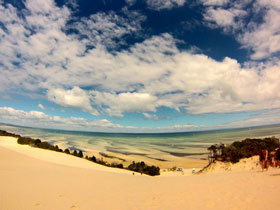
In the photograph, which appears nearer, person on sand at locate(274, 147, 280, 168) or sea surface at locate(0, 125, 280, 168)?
person on sand at locate(274, 147, 280, 168)

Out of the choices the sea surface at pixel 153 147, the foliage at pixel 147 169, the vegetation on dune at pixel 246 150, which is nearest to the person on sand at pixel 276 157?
the vegetation on dune at pixel 246 150

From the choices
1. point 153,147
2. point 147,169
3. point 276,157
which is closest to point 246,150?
point 276,157

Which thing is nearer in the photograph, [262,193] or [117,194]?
[262,193]

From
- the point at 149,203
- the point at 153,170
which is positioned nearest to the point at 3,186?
the point at 149,203

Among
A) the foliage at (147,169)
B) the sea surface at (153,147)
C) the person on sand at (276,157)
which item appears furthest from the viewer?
the sea surface at (153,147)

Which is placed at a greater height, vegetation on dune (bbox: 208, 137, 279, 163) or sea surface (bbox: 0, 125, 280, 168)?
vegetation on dune (bbox: 208, 137, 279, 163)

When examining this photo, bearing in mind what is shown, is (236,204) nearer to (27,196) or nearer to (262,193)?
(262,193)

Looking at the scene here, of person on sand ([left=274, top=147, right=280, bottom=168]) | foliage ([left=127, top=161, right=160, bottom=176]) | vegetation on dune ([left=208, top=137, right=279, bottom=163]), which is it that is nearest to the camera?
person on sand ([left=274, top=147, right=280, bottom=168])

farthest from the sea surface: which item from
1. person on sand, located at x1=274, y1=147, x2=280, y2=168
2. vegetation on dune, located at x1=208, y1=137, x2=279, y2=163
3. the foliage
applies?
person on sand, located at x1=274, y1=147, x2=280, y2=168

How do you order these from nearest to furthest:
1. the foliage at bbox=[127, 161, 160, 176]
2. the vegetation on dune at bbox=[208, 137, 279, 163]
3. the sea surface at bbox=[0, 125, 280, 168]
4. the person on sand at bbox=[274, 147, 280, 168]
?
the person on sand at bbox=[274, 147, 280, 168]
the vegetation on dune at bbox=[208, 137, 279, 163]
the foliage at bbox=[127, 161, 160, 176]
the sea surface at bbox=[0, 125, 280, 168]

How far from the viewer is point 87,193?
7391mm

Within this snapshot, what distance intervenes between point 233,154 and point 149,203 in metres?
22.8

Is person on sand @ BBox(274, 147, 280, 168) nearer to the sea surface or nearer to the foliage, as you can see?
the foliage

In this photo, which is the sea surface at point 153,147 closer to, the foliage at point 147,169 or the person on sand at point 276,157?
the foliage at point 147,169
